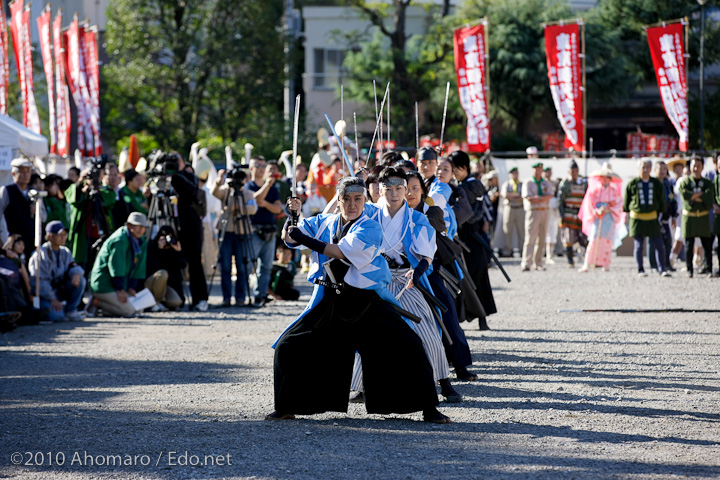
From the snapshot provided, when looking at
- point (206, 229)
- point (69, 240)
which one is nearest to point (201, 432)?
point (69, 240)

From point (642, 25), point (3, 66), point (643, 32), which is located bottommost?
point (3, 66)

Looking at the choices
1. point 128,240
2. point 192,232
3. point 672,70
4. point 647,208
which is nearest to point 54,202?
point 128,240

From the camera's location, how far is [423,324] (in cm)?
674

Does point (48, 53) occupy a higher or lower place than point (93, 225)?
higher

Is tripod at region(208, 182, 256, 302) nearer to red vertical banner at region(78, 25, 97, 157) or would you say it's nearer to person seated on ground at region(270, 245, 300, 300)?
person seated on ground at region(270, 245, 300, 300)

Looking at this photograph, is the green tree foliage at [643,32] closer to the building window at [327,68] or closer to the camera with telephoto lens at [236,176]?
the building window at [327,68]

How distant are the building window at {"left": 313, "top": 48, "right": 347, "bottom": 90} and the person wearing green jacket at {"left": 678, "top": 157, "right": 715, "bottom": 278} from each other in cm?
2711

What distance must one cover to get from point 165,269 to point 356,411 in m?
6.94

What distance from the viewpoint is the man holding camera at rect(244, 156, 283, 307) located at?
41.7ft

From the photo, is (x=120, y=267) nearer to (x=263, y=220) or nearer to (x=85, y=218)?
(x=85, y=218)

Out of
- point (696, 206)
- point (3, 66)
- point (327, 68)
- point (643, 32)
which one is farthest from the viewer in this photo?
point (327, 68)

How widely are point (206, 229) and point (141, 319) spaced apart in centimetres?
418

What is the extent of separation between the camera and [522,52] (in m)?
36.7

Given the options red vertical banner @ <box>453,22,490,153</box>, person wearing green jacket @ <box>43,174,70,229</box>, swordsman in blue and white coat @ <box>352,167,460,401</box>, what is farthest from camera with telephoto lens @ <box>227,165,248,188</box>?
red vertical banner @ <box>453,22,490,153</box>
